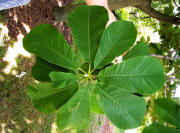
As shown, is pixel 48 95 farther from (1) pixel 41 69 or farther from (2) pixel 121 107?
(2) pixel 121 107

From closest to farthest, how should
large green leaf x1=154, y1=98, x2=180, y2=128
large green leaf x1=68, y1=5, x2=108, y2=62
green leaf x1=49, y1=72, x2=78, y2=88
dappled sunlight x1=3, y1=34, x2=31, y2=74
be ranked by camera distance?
large green leaf x1=68, y1=5, x2=108, y2=62, green leaf x1=49, y1=72, x2=78, y2=88, large green leaf x1=154, y1=98, x2=180, y2=128, dappled sunlight x1=3, y1=34, x2=31, y2=74

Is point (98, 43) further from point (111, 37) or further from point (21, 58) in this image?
point (21, 58)

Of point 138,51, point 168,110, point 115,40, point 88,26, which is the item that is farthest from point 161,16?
point 88,26

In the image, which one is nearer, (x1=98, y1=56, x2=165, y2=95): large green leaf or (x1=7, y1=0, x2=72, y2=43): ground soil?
(x1=98, y1=56, x2=165, y2=95): large green leaf

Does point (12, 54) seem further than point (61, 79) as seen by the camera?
Yes

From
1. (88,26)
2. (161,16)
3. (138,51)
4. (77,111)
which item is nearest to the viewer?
(88,26)

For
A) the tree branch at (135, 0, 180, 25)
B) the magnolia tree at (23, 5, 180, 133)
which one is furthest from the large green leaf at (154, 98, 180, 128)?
the tree branch at (135, 0, 180, 25)

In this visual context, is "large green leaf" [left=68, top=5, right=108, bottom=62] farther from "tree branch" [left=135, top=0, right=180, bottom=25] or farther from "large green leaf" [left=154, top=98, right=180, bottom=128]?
"tree branch" [left=135, top=0, right=180, bottom=25]
